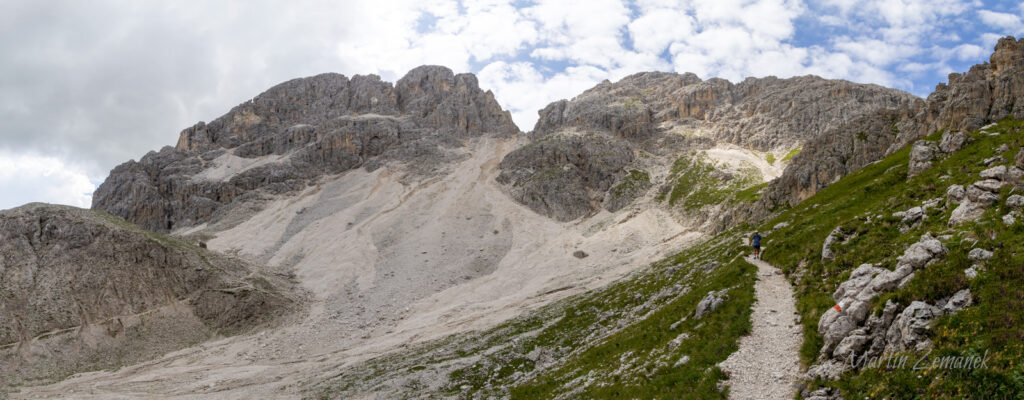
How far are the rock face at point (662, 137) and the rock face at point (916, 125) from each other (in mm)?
70750

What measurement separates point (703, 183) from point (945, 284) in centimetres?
13393

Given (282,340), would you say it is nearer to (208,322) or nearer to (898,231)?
(208,322)

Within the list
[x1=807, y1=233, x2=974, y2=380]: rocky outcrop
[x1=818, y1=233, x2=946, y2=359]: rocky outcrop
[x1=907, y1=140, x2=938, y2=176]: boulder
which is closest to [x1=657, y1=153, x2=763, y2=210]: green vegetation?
[x1=907, y1=140, x2=938, y2=176]: boulder

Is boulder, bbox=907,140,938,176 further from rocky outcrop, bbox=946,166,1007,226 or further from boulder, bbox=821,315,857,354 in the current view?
boulder, bbox=821,315,857,354

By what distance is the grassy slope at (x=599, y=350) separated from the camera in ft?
84.2

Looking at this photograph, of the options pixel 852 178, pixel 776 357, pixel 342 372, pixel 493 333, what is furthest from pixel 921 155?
pixel 342 372

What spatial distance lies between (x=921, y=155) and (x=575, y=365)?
38192 millimetres

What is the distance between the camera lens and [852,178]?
61.9 m

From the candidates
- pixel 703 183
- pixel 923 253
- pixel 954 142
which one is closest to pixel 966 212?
pixel 923 253

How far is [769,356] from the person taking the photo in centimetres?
2242

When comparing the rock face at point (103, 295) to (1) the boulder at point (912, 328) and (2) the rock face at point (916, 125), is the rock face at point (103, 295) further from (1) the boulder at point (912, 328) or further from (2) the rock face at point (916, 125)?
(2) the rock face at point (916, 125)

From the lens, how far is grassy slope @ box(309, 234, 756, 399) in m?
25.7

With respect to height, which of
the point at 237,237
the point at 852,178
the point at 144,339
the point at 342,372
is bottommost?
the point at 342,372

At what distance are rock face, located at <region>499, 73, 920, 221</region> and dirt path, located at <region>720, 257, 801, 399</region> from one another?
124 meters
